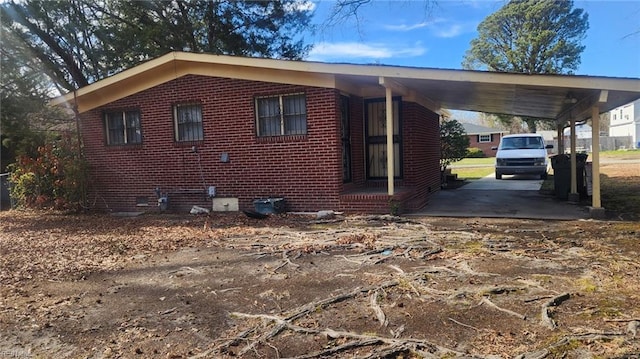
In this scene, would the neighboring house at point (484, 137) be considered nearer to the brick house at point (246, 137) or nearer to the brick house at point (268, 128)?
the brick house at point (268, 128)

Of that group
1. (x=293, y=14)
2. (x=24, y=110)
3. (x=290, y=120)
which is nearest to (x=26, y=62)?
(x=24, y=110)

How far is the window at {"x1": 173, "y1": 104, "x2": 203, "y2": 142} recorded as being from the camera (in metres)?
11.1

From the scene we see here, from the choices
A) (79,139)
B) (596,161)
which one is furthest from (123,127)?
(596,161)

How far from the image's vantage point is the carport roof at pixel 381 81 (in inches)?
310

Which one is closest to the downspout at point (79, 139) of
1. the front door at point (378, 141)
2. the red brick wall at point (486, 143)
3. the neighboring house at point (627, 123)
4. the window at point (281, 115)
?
the window at point (281, 115)

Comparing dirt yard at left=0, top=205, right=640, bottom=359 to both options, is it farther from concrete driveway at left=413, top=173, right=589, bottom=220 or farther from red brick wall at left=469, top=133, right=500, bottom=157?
red brick wall at left=469, top=133, right=500, bottom=157

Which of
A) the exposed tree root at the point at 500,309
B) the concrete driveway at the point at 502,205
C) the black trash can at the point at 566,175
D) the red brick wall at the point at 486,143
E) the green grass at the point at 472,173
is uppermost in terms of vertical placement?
the red brick wall at the point at 486,143

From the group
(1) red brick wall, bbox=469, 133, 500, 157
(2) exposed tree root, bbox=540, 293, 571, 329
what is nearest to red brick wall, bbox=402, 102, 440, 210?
(2) exposed tree root, bbox=540, 293, 571, 329

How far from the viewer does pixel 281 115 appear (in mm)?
10227

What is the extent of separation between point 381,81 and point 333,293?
5.59 metres

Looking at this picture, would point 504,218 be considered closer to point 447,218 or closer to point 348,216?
point 447,218

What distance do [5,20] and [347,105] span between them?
1223 cm

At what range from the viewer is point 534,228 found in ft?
25.0

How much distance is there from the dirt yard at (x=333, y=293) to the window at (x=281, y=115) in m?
3.04
